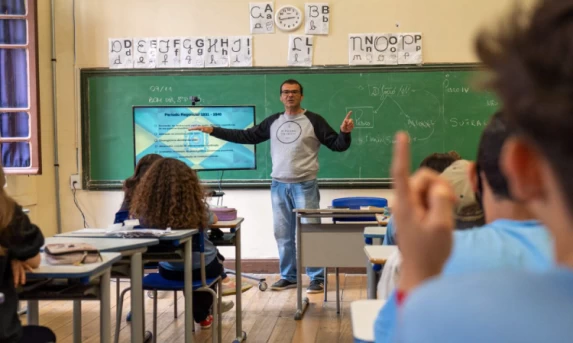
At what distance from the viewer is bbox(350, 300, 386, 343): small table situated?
1.30 metres

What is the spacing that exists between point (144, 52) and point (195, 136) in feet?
3.08

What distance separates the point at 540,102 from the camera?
356mm

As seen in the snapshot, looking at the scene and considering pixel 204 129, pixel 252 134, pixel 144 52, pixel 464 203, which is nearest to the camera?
pixel 464 203

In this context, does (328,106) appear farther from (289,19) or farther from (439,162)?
(439,162)

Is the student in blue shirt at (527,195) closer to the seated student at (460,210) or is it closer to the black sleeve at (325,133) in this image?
the seated student at (460,210)

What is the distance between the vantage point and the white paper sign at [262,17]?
18.2 ft

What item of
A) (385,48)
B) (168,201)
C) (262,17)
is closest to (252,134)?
(262,17)

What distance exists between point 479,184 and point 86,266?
1.48 metres

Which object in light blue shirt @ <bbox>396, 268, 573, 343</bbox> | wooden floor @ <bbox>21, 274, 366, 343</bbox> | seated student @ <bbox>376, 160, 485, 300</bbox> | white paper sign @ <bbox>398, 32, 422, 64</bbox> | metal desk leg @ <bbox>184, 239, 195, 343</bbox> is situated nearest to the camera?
light blue shirt @ <bbox>396, 268, 573, 343</bbox>

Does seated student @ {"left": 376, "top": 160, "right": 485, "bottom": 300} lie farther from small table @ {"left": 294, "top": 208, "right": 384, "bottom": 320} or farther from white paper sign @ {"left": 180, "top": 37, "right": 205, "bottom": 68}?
white paper sign @ {"left": 180, "top": 37, "right": 205, "bottom": 68}

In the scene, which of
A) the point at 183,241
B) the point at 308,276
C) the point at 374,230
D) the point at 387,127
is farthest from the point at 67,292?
the point at 387,127

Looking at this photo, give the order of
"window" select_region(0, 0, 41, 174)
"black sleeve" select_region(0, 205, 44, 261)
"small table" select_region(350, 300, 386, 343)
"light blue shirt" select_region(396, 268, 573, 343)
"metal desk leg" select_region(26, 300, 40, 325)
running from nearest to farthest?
"light blue shirt" select_region(396, 268, 573, 343)
"small table" select_region(350, 300, 386, 343)
"black sleeve" select_region(0, 205, 44, 261)
"metal desk leg" select_region(26, 300, 40, 325)
"window" select_region(0, 0, 41, 174)

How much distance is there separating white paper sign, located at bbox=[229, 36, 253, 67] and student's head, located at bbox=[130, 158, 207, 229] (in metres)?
2.53

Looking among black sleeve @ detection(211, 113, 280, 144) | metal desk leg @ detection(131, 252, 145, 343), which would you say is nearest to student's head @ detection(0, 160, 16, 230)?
metal desk leg @ detection(131, 252, 145, 343)
